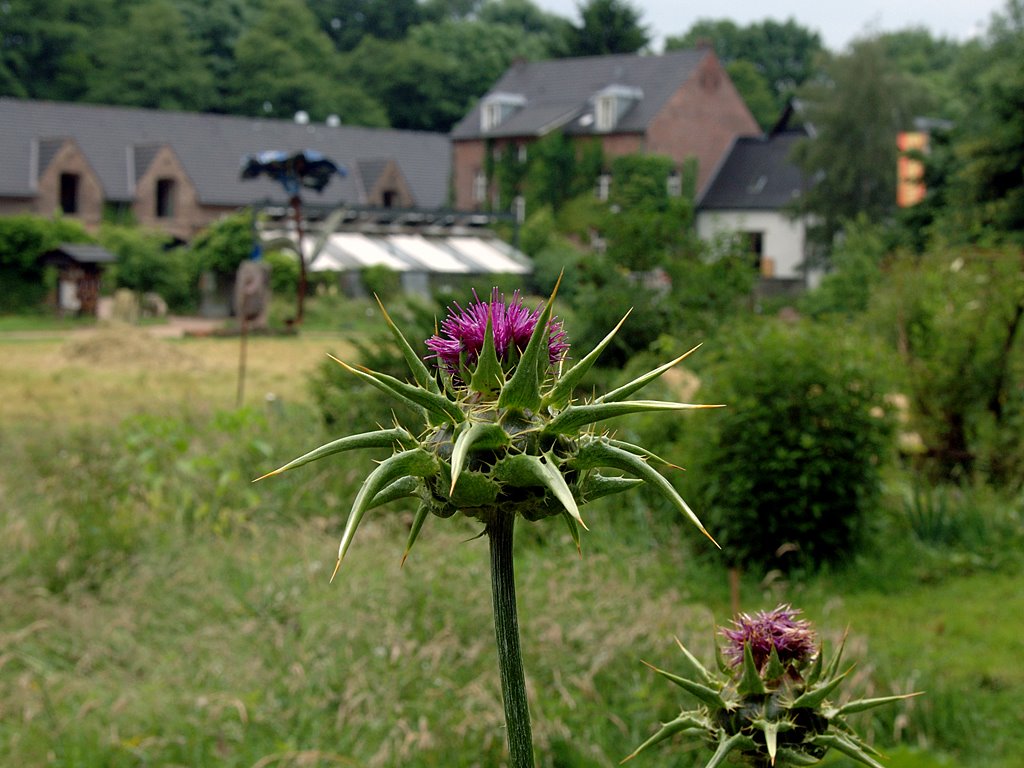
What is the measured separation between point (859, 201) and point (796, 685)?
37.2 meters

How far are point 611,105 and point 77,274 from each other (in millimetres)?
22858

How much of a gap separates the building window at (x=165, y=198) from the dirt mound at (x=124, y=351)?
22879 mm

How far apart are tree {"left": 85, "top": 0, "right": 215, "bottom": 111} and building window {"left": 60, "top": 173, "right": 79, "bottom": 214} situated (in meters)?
17.5

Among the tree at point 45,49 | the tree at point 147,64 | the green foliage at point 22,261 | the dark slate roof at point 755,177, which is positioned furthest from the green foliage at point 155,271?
the tree at point 45,49

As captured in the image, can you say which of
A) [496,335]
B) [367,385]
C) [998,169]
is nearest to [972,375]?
[367,385]

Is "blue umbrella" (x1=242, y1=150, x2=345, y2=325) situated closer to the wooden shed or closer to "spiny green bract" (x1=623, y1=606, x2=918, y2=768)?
the wooden shed

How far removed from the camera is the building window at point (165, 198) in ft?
138

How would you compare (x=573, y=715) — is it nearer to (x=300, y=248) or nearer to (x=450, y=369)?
(x=450, y=369)

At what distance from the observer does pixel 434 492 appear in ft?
4.33

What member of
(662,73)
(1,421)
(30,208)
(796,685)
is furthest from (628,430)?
(662,73)

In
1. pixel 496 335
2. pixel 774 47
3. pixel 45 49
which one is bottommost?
pixel 496 335

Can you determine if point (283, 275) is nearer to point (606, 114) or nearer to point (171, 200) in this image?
point (171, 200)

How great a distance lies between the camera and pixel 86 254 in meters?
29.9

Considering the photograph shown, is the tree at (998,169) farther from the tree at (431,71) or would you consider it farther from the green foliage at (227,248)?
the tree at (431,71)
